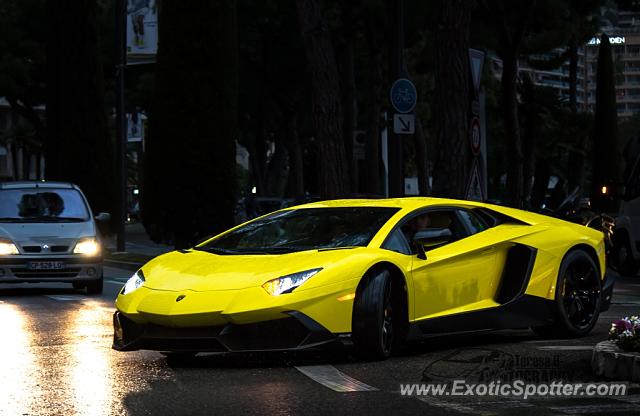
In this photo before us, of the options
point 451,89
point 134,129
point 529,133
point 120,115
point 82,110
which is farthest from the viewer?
point 529,133

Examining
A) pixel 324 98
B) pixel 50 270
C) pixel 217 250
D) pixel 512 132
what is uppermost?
pixel 324 98

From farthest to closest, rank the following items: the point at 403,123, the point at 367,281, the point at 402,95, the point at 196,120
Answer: the point at 196,120 → the point at 402,95 → the point at 403,123 → the point at 367,281

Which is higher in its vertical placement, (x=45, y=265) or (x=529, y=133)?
(x=529, y=133)

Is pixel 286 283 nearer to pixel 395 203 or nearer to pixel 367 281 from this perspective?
pixel 367 281

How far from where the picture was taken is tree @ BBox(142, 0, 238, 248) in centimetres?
3103

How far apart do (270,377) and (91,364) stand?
5.02 ft

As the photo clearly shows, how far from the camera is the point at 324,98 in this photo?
26.0 metres

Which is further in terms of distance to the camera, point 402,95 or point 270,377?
point 402,95

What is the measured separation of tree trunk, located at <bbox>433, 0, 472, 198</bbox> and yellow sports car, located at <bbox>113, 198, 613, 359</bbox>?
9.63 meters

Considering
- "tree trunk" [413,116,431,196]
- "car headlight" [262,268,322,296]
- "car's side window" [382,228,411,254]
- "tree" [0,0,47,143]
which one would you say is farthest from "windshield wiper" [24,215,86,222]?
"tree" [0,0,47,143]

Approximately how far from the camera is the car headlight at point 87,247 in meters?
19.4

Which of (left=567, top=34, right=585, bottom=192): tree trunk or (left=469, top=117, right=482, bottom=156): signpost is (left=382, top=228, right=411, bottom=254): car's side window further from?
(left=567, top=34, right=585, bottom=192): tree trunk

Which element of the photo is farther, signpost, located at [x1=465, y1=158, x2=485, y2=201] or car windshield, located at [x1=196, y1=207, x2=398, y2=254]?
signpost, located at [x1=465, y1=158, x2=485, y2=201]

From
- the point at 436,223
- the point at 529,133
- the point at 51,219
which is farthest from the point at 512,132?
the point at 436,223
